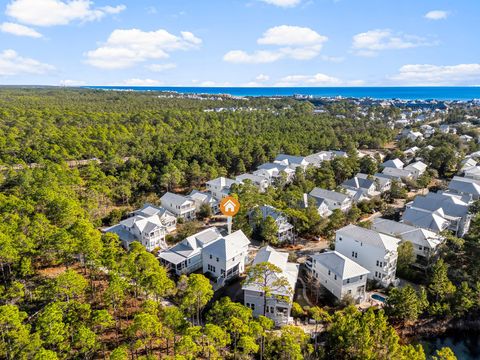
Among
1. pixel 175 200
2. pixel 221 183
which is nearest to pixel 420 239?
pixel 221 183

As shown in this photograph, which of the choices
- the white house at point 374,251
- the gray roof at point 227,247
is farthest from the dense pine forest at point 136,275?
the gray roof at point 227,247

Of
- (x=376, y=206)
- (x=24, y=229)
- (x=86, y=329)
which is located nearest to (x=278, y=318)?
(x=86, y=329)

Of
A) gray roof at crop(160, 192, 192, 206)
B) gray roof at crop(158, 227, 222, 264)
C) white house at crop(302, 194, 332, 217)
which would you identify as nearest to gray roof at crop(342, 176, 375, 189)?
white house at crop(302, 194, 332, 217)

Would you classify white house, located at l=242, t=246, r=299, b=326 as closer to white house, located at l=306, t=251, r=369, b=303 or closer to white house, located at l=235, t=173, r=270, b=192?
white house, located at l=306, t=251, r=369, b=303

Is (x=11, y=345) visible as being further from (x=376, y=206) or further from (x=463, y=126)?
(x=463, y=126)

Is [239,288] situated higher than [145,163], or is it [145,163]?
[145,163]
